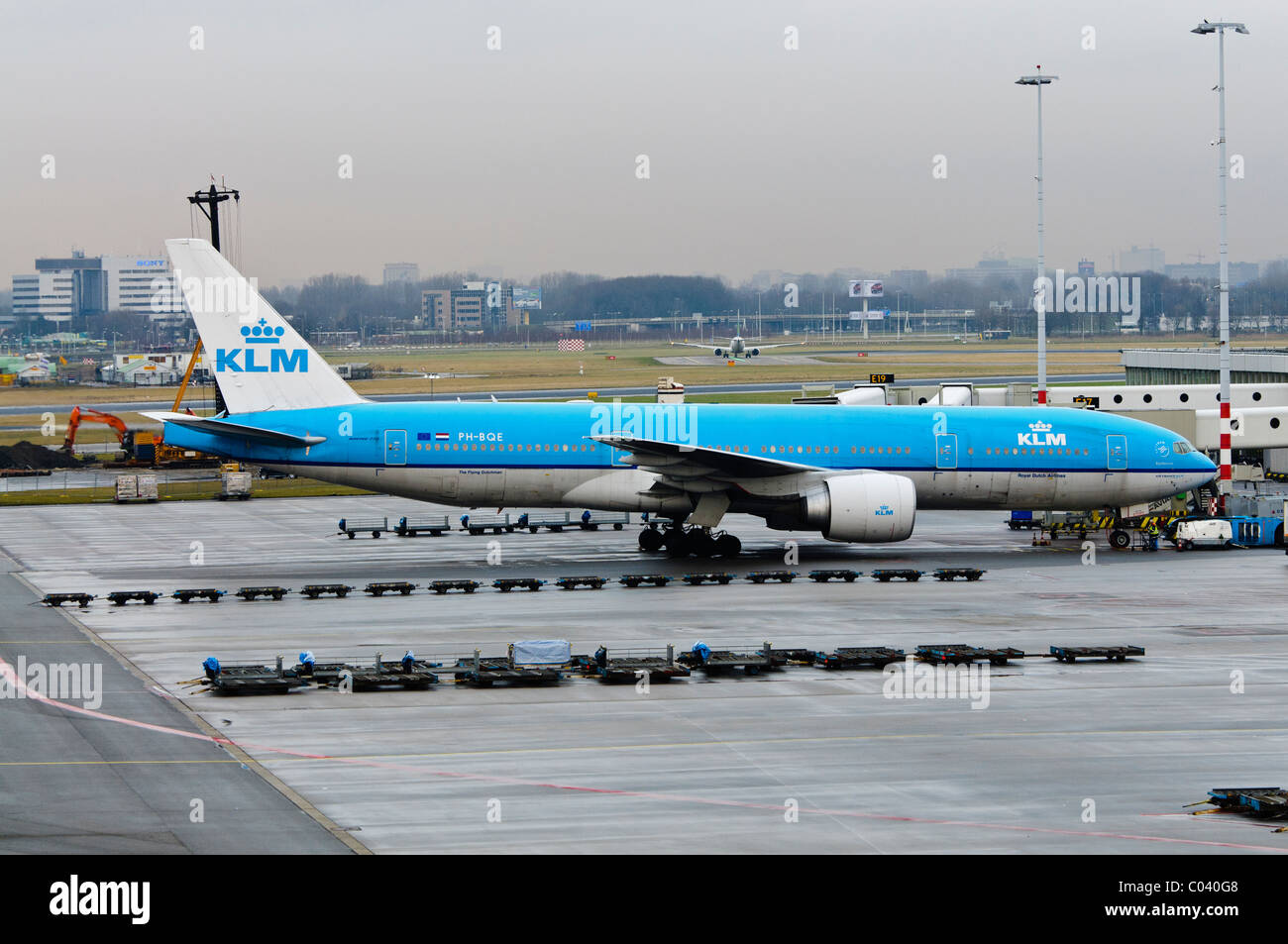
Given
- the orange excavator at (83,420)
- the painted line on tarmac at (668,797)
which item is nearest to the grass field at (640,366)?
the orange excavator at (83,420)

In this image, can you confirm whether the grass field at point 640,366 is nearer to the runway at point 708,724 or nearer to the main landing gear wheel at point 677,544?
the main landing gear wheel at point 677,544

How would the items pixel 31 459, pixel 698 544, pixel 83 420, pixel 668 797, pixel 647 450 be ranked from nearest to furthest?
pixel 668 797 → pixel 647 450 → pixel 698 544 → pixel 31 459 → pixel 83 420

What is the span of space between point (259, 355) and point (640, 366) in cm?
9330

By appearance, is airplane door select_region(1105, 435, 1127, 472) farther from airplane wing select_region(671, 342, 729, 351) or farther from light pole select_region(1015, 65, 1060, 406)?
airplane wing select_region(671, 342, 729, 351)

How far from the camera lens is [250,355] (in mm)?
39875

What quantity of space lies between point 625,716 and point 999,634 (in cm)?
996

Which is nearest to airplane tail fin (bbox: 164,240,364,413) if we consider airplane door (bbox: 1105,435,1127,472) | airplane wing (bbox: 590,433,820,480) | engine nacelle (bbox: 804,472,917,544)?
airplane wing (bbox: 590,433,820,480)

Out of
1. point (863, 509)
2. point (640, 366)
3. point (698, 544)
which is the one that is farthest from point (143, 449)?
point (640, 366)

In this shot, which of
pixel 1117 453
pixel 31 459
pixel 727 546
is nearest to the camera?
pixel 727 546

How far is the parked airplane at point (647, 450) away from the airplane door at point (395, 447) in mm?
39

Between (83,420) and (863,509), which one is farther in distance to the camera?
(83,420)

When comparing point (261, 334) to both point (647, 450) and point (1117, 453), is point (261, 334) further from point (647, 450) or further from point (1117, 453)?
point (1117, 453)
